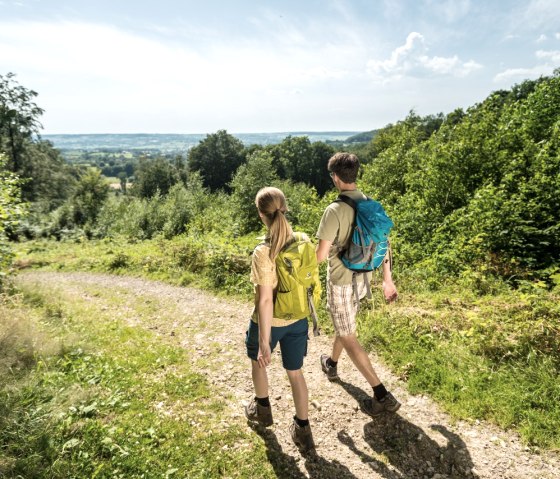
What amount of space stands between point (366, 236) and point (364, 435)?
2.28 meters

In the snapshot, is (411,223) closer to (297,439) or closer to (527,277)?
(527,277)

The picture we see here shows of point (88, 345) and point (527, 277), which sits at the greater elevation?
point (527, 277)

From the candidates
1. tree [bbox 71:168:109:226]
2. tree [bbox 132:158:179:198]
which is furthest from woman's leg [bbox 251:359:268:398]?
tree [bbox 132:158:179:198]

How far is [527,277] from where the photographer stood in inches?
303

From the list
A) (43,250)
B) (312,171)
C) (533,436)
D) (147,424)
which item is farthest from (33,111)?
(312,171)

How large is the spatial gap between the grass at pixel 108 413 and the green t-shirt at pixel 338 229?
2099mm

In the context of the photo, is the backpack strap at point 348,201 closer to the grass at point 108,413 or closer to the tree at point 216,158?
the grass at point 108,413

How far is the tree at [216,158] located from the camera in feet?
213

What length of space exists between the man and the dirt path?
291mm

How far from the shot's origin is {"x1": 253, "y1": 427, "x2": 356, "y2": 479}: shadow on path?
343 centimetres

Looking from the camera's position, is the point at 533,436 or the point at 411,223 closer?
the point at 533,436

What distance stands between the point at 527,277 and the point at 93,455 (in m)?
8.63

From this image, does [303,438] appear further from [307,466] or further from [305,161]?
[305,161]

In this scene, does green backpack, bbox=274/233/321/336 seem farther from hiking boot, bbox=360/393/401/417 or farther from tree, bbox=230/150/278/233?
tree, bbox=230/150/278/233
